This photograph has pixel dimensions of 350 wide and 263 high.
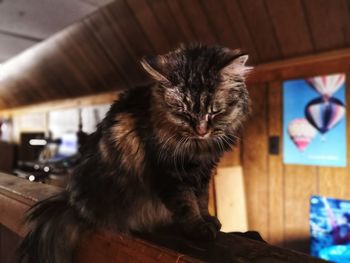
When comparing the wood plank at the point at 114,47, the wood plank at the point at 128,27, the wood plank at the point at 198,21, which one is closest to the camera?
the wood plank at the point at 198,21

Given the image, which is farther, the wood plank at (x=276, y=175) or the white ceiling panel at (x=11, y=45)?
the white ceiling panel at (x=11, y=45)

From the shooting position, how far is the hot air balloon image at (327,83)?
170 cm

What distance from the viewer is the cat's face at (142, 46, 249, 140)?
77 centimetres

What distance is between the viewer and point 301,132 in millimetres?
1868

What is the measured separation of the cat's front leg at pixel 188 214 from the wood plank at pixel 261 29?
4.28 feet

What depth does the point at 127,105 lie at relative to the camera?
36.3 inches

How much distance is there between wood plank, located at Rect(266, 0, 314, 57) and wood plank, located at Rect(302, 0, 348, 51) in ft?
0.13

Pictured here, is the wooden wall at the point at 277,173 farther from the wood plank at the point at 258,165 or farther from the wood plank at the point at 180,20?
the wood plank at the point at 180,20

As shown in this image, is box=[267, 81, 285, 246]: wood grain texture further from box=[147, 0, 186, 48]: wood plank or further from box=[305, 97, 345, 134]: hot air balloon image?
box=[147, 0, 186, 48]: wood plank

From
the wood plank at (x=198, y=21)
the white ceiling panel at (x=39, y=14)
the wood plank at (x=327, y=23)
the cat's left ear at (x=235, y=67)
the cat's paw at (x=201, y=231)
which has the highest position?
the white ceiling panel at (x=39, y=14)

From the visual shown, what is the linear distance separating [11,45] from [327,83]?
2841 mm

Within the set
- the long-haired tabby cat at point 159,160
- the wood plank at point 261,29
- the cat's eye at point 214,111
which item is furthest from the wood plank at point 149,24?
the cat's eye at point 214,111

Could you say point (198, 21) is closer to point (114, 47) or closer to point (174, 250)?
point (114, 47)

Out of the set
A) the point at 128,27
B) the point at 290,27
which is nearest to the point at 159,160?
the point at 290,27
